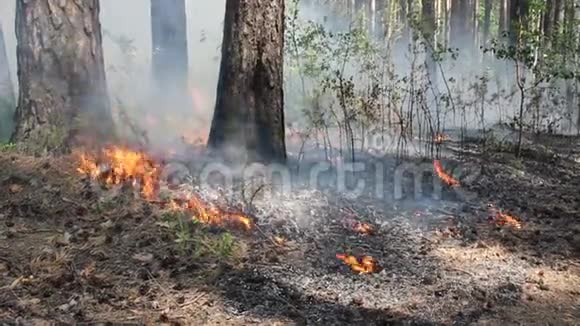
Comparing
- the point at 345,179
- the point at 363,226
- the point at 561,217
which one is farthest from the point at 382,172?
the point at 561,217

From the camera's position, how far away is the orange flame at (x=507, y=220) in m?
5.17

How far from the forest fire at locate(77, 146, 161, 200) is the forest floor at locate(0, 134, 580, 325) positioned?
0.16 m

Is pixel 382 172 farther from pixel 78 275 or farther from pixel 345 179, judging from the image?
pixel 78 275

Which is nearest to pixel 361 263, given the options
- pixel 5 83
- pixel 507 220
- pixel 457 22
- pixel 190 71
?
pixel 507 220

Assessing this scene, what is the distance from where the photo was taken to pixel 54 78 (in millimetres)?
5316

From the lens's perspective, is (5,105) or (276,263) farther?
(5,105)

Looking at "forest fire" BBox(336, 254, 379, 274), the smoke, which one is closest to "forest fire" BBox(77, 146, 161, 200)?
the smoke

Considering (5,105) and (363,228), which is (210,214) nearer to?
(363,228)

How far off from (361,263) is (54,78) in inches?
136

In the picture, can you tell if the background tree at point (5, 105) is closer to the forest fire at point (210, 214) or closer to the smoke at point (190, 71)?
the smoke at point (190, 71)

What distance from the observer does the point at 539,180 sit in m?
6.73

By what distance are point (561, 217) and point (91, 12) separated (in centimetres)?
519

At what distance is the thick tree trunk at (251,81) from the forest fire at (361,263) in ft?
5.84

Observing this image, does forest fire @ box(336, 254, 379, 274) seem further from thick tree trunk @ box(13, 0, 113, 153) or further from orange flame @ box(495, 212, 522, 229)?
thick tree trunk @ box(13, 0, 113, 153)
